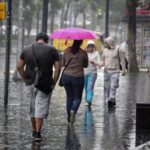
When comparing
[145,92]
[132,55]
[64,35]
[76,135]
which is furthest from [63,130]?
[132,55]

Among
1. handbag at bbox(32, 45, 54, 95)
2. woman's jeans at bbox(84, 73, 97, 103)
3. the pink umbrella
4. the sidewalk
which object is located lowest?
the sidewalk

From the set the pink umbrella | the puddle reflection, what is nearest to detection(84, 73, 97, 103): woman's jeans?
the pink umbrella

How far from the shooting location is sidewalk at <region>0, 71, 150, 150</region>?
11.2 m

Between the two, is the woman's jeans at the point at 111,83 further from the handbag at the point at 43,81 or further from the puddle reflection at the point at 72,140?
the handbag at the point at 43,81

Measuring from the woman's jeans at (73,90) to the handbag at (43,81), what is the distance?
225cm

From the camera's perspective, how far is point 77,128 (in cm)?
1311

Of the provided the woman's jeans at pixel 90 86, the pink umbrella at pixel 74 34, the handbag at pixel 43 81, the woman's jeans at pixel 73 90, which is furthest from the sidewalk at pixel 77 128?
the pink umbrella at pixel 74 34

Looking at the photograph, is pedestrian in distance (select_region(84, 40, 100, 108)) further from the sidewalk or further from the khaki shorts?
the khaki shorts

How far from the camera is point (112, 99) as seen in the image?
1727cm

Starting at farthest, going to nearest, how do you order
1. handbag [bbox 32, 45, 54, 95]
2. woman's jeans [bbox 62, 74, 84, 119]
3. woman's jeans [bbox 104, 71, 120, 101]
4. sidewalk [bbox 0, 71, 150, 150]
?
1. woman's jeans [bbox 104, 71, 120, 101]
2. woman's jeans [bbox 62, 74, 84, 119]
3. handbag [bbox 32, 45, 54, 95]
4. sidewalk [bbox 0, 71, 150, 150]

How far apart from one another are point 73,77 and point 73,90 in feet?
0.81

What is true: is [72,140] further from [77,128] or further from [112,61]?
[112,61]

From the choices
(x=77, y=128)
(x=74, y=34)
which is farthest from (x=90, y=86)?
(x=77, y=128)

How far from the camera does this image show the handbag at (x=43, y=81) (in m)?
11.5
